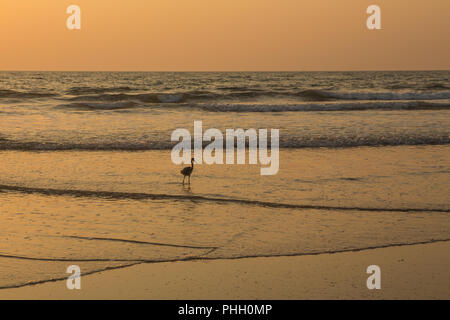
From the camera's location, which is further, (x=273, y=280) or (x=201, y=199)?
(x=201, y=199)

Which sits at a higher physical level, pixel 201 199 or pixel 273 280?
pixel 201 199

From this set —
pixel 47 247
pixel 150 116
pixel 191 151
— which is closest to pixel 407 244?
pixel 47 247

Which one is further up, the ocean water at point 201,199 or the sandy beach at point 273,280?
the ocean water at point 201,199

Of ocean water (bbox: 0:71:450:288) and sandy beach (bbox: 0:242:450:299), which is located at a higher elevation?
ocean water (bbox: 0:71:450:288)

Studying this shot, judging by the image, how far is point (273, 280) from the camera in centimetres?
590

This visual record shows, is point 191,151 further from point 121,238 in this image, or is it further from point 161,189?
point 121,238

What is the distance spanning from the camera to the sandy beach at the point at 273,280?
5.53 m

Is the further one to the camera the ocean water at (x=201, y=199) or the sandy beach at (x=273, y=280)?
the ocean water at (x=201, y=199)

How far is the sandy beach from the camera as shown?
5.53 metres

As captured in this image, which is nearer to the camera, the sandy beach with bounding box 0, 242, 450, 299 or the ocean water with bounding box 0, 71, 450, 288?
the sandy beach with bounding box 0, 242, 450, 299

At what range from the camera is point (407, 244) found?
7.13 meters
